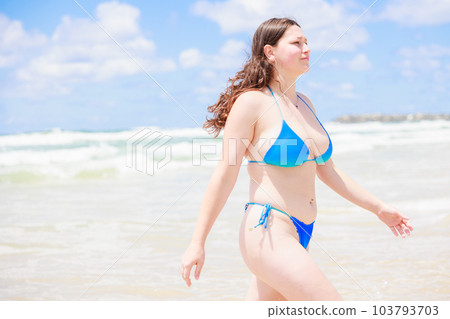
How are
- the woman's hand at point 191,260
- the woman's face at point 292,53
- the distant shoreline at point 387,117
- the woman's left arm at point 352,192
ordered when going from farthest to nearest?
the distant shoreline at point 387,117 → the woman's left arm at point 352,192 → the woman's face at point 292,53 → the woman's hand at point 191,260

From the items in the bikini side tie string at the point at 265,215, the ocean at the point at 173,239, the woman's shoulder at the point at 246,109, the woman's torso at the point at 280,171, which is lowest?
the ocean at the point at 173,239

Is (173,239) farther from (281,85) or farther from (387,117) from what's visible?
(387,117)

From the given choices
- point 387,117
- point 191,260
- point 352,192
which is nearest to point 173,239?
point 352,192

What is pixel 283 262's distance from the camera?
2246mm

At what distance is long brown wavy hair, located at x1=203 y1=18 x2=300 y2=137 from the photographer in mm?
2523

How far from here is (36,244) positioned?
609cm

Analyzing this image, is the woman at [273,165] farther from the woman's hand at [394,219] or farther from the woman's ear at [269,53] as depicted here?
the woman's hand at [394,219]

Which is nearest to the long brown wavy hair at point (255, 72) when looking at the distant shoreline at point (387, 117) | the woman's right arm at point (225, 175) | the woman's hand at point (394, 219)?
the woman's right arm at point (225, 175)

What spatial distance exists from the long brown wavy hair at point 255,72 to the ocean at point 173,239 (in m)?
2.13

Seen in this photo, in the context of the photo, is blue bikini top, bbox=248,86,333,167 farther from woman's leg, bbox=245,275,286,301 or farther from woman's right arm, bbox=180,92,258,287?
woman's leg, bbox=245,275,286,301

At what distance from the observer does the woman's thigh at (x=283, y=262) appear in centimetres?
222
